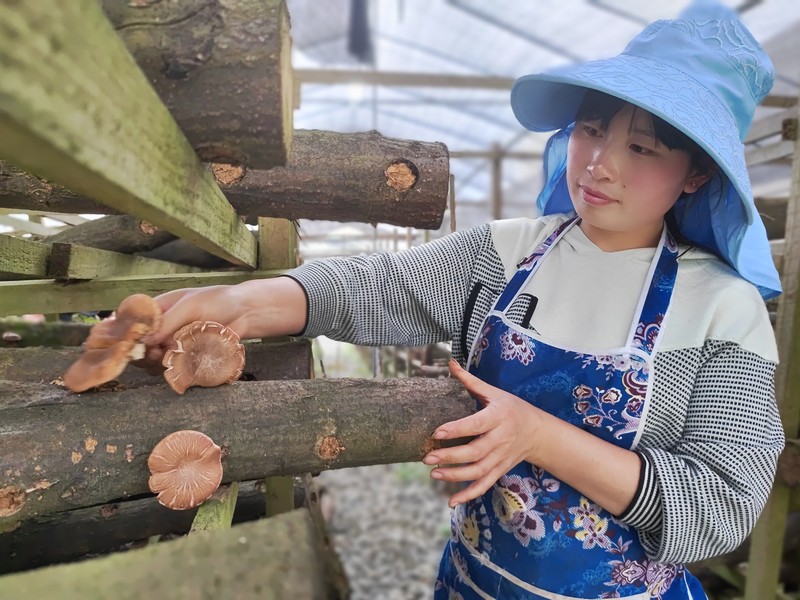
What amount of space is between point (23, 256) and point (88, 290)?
21 cm

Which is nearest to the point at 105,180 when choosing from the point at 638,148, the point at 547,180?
the point at 638,148

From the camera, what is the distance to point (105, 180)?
1.56 feet

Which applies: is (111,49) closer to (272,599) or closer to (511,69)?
(272,599)

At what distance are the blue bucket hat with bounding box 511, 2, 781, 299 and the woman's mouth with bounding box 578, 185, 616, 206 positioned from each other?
194mm

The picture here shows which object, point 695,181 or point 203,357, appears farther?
point 695,181

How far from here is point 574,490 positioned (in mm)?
1188

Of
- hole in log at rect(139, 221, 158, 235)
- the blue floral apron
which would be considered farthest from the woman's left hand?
hole in log at rect(139, 221, 158, 235)

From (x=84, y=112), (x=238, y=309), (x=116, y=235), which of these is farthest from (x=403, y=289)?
(x=116, y=235)

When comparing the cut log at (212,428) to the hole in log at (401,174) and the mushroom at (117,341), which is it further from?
the hole in log at (401,174)

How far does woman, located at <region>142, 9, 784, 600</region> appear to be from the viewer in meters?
1.08

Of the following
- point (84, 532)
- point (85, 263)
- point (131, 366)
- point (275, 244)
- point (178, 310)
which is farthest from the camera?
point (275, 244)

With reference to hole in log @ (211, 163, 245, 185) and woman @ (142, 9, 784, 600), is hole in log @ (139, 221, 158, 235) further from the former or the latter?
woman @ (142, 9, 784, 600)

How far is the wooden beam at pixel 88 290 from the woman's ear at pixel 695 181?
1.26 metres

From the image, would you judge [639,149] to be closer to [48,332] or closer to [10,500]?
[10,500]
